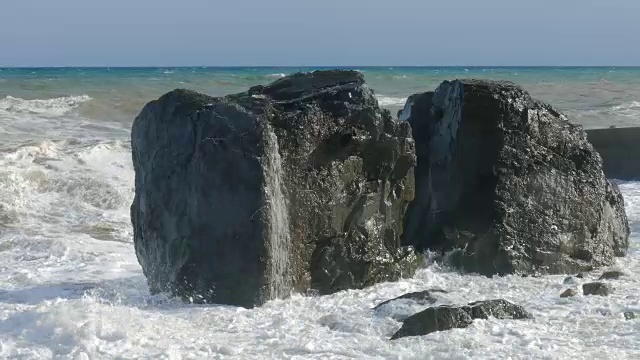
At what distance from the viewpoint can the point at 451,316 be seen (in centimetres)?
512

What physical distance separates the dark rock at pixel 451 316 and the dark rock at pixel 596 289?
876 millimetres

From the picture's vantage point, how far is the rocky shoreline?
5.71m

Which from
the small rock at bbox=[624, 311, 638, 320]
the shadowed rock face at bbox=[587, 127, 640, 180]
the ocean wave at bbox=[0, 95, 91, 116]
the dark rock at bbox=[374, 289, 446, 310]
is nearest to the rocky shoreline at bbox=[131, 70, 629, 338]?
the dark rock at bbox=[374, 289, 446, 310]

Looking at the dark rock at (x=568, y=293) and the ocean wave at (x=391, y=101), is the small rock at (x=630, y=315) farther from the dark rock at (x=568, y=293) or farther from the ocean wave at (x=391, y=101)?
the ocean wave at (x=391, y=101)

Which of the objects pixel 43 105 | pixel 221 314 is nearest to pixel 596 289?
pixel 221 314

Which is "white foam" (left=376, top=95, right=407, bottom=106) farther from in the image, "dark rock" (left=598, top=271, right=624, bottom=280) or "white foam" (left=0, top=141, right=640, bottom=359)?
"dark rock" (left=598, top=271, right=624, bottom=280)

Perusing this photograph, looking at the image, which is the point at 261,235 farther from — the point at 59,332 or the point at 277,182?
the point at 59,332

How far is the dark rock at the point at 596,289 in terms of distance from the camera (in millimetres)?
6082

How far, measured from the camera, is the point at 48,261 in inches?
296

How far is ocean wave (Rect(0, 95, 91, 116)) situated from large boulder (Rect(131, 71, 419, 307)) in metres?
17.3

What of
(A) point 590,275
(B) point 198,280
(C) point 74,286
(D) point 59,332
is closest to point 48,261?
(C) point 74,286

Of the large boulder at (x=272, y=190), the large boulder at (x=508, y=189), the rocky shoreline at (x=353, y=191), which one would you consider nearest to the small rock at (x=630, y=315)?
the rocky shoreline at (x=353, y=191)

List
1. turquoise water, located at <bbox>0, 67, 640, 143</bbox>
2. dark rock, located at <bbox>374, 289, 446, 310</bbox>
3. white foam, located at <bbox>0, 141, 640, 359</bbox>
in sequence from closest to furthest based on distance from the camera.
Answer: white foam, located at <bbox>0, 141, 640, 359</bbox> → dark rock, located at <bbox>374, 289, 446, 310</bbox> → turquoise water, located at <bbox>0, 67, 640, 143</bbox>

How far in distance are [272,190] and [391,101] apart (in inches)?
991
